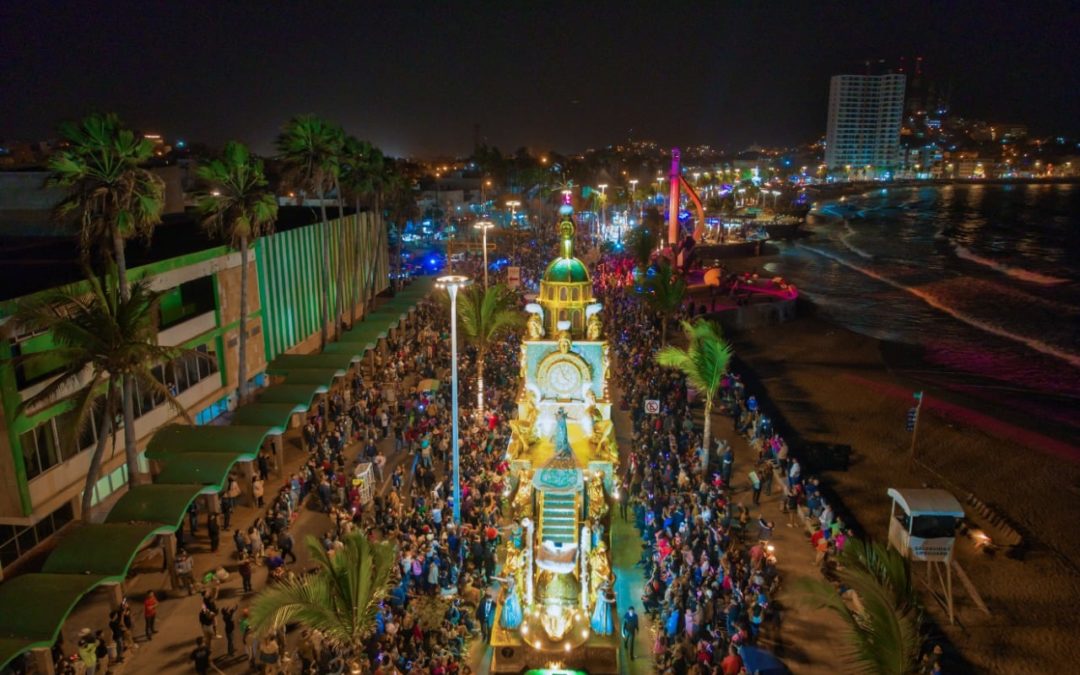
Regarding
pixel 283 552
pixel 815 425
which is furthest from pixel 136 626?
pixel 815 425

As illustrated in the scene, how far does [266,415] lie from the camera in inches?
922

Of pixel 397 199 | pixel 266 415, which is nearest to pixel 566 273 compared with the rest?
pixel 266 415

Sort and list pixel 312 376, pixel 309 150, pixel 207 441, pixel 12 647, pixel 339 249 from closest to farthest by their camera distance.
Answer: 1. pixel 12 647
2. pixel 207 441
3. pixel 312 376
4. pixel 309 150
5. pixel 339 249

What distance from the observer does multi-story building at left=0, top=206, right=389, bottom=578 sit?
17422 millimetres

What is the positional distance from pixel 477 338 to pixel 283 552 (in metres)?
14.4

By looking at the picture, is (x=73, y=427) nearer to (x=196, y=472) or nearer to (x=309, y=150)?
(x=196, y=472)

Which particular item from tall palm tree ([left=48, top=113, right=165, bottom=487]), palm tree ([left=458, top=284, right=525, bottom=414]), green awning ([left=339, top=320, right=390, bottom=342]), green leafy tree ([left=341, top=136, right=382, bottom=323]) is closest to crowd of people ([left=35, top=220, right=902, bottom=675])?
green awning ([left=339, top=320, right=390, bottom=342])

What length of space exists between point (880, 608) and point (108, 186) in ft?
63.6

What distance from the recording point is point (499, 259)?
64.5 meters

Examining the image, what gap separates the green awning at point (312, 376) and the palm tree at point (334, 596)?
48.3ft

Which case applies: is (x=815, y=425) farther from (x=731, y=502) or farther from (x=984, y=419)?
(x=731, y=502)

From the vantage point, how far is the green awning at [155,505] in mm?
17312

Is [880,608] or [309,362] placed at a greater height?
[880,608]

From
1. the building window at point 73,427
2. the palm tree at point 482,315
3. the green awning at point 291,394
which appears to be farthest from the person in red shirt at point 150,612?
the palm tree at point 482,315
